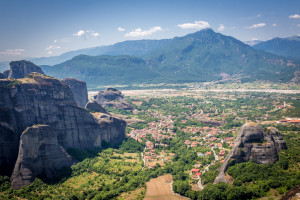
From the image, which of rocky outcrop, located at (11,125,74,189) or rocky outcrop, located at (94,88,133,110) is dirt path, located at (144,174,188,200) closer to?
rocky outcrop, located at (11,125,74,189)

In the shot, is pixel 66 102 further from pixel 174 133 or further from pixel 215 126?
pixel 215 126

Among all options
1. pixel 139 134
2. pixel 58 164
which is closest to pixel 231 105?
pixel 139 134

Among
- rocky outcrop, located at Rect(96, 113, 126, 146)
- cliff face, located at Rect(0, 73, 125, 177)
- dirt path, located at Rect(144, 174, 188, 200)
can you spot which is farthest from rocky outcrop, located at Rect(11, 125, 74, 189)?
rocky outcrop, located at Rect(96, 113, 126, 146)

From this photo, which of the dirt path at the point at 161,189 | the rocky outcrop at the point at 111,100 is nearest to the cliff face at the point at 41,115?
the dirt path at the point at 161,189

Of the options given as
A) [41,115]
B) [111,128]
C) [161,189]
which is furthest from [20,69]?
[161,189]

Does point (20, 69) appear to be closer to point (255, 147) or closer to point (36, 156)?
point (36, 156)
